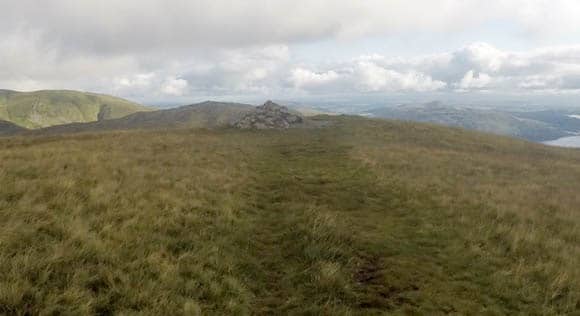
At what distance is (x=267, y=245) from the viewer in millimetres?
10023

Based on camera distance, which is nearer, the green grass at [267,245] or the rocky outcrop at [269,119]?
the green grass at [267,245]

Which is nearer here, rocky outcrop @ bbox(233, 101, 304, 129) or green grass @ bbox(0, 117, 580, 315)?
green grass @ bbox(0, 117, 580, 315)

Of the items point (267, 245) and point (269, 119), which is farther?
Answer: point (269, 119)

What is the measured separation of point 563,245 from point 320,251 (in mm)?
7604

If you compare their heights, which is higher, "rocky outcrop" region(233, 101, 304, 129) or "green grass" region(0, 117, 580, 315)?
"rocky outcrop" region(233, 101, 304, 129)

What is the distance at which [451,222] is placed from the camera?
12.3m

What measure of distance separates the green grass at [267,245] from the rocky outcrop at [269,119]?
43.4 m

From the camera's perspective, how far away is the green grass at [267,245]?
648 cm

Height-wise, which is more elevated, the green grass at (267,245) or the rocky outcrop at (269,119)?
the rocky outcrop at (269,119)

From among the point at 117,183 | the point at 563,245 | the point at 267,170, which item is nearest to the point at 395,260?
the point at 563,245

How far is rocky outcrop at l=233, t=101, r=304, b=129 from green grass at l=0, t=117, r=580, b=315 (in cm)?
4342

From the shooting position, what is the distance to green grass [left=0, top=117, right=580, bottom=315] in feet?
21.3

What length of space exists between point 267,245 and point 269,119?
5413 cm

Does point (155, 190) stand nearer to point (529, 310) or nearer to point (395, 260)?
point (395, 260)
